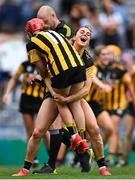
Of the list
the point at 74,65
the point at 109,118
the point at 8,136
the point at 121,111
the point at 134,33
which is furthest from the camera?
the point at 134,33

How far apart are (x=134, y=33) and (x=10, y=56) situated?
3.11m

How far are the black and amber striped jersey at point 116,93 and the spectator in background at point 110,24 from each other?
3.66m

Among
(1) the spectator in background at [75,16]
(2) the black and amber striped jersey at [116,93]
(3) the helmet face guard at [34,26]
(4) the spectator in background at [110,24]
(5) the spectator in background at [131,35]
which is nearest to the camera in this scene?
(3) the helmet face guard at [34,26]

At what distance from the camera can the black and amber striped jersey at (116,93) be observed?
17.0m

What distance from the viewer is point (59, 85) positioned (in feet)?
37.8

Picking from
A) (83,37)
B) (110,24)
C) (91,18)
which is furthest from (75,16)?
(83,37)

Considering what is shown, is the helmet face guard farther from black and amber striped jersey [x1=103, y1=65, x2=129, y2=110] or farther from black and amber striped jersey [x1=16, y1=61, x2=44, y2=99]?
black and amber striped jersey [x1=103, y1=65, x2=129, y2=110]

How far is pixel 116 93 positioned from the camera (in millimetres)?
17250

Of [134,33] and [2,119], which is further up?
[134,33]

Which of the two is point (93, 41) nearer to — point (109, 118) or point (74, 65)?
point (109, 118)

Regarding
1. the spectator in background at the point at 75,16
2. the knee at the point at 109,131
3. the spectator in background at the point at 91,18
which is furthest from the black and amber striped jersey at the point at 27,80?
the spectator in background at the point at 91,18

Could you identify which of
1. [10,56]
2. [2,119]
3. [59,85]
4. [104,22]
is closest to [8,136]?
[2,119]

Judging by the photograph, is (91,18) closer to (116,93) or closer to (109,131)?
(116,93)

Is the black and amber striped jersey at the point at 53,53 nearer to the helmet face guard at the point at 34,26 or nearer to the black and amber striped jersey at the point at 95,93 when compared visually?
the helmet face guard at the point at 34,26
